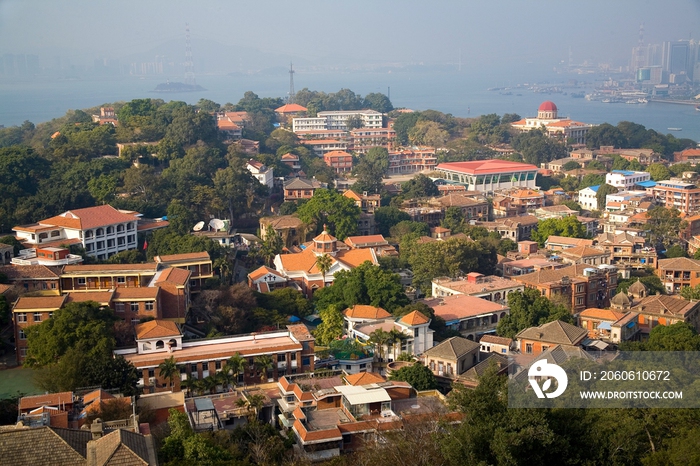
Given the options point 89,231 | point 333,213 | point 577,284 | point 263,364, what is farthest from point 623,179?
point 263,364

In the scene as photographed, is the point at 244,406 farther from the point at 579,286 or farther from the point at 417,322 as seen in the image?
the point at 579,286

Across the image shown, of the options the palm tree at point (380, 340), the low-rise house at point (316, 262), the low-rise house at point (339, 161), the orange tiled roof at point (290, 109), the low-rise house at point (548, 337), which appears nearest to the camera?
the palm tree at point (380, 340)

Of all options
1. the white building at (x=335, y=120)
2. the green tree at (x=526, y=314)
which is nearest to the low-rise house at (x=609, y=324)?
the green tree at (x=526, y=314)

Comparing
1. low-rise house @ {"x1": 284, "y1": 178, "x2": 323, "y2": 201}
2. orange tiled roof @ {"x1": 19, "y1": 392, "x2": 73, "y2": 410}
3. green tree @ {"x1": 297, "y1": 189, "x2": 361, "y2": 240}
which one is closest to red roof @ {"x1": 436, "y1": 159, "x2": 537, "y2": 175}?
low-rise house @ {"x1": 284, "y1": 178, "x2": 323, "y2": 201}

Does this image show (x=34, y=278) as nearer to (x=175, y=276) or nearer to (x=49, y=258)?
→ (x=49, y=258)

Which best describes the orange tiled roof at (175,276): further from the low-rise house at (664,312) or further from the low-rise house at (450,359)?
the low-rise house at (664,312)

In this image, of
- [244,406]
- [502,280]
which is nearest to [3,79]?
[502,280]
